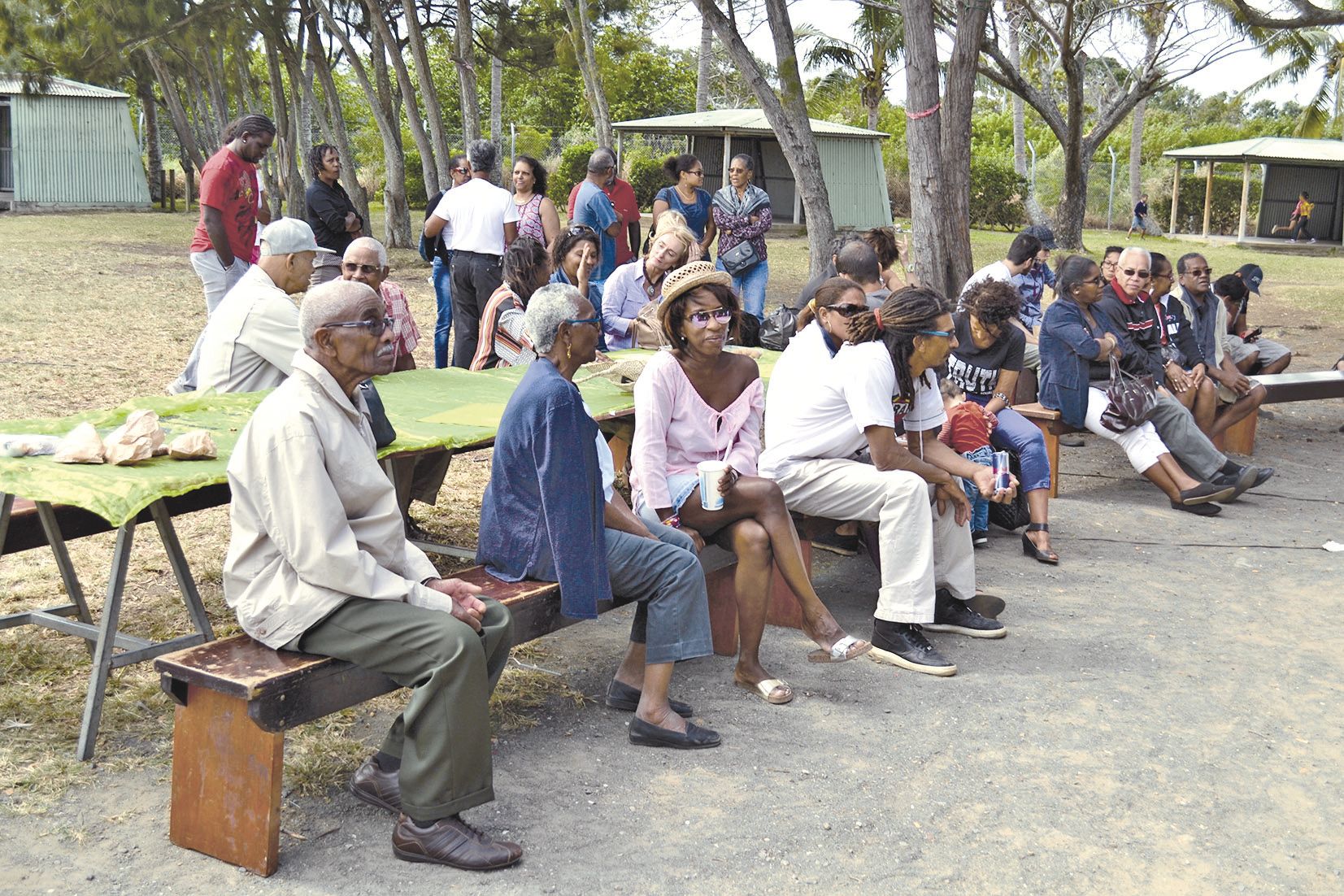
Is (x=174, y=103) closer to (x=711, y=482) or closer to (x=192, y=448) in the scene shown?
(x=192, y=448)

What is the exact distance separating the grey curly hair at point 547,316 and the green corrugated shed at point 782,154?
81.3 feet

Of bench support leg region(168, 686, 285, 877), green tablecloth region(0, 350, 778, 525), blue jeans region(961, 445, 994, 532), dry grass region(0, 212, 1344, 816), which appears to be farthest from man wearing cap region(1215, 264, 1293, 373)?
bench support leg region(168, 686, 285, 877)

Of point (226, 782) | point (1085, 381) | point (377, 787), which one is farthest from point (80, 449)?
point (1085, 381)

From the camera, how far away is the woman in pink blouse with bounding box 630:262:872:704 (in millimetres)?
4449

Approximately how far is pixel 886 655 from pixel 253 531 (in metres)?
2.45

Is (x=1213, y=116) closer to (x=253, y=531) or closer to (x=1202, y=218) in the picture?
(x=1202, y=218)

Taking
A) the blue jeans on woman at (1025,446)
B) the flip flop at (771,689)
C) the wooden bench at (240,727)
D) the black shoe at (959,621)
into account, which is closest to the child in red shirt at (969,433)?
the blue jeans on woman at (1025,446)

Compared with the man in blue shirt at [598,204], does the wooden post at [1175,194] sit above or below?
above

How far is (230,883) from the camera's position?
3180 mm

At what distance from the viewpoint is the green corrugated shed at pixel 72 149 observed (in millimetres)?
31922

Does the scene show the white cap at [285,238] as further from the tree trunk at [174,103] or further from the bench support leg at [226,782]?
the tree trunk at [174,103]

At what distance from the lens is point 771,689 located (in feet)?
14.5

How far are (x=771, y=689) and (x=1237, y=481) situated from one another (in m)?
3.96

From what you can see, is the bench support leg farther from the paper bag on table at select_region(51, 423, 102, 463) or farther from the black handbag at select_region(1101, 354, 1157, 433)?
the black handbag at select_region(1101, 354, 1157, 433)
